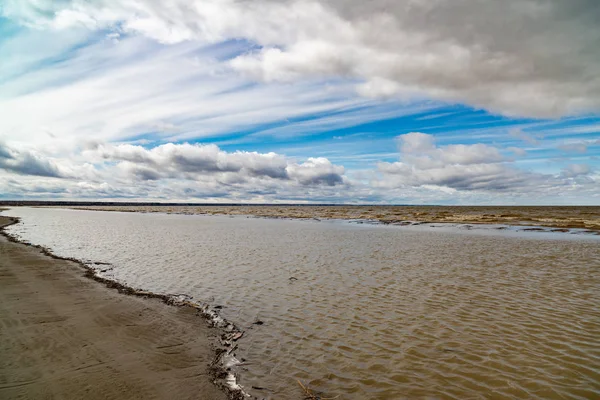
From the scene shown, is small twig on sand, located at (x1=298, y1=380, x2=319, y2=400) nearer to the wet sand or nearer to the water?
the water

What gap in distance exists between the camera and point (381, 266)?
20484 mm

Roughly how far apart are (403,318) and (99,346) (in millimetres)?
9489

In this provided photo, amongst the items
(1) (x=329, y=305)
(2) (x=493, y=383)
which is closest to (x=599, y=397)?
(2) (x=493, y=383)

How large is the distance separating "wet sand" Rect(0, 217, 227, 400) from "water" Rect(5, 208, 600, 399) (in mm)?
1433

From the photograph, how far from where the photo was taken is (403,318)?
1127 centimetres

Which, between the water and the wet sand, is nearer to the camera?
the wet sand

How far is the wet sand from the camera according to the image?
672cm

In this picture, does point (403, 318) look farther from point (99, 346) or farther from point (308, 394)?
point (99, 346)

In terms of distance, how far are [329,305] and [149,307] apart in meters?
6.94

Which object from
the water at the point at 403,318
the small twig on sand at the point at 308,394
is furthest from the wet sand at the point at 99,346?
the small twig on sand at the point at 308,394

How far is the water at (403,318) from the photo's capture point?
739 cm

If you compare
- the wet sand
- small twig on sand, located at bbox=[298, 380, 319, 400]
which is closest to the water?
small twig on sand, located at bbox=[298, 380, 319, 400]

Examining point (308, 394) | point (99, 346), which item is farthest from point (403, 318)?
point (99, 346)

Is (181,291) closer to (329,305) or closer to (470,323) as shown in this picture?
(329,305)
